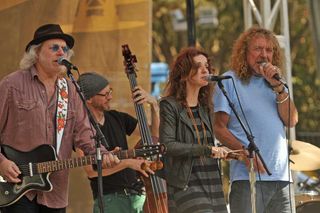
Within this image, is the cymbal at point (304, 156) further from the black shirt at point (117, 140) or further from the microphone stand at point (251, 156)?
the microphone stand at point (251, 156)

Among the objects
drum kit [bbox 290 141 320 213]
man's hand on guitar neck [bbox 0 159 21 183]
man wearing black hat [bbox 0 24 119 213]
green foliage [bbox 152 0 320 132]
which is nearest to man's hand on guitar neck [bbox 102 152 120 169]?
man wearing black hat [bbox 0 24 119 213]

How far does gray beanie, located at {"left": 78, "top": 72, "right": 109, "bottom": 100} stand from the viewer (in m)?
6.31

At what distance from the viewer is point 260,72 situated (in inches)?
241

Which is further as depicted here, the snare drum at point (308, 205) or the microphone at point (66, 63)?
the snare drum at point (308, 205)

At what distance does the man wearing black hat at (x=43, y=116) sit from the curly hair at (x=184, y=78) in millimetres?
660

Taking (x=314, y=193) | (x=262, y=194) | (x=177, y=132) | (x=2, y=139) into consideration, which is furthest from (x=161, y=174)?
(x=314, y=193)

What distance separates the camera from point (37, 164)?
17.9 feet

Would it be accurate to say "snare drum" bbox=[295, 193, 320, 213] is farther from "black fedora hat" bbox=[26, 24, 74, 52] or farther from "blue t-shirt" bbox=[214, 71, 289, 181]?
"black fedora hat" bbox=[26, 24, 74, 52]

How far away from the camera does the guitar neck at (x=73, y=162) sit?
5453 mm

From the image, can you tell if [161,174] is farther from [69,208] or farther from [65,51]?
[69,208]

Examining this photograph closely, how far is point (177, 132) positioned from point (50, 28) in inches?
43.6

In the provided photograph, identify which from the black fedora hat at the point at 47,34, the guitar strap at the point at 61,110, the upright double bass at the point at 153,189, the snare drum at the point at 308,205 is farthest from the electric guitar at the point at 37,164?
the snare drum at the point at 308,205

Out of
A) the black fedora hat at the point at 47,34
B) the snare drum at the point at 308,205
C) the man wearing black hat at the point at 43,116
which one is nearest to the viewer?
the man wearing black hat at the point at 43,116

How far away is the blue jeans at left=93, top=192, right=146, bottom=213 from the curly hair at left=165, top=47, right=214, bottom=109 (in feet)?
2.59
